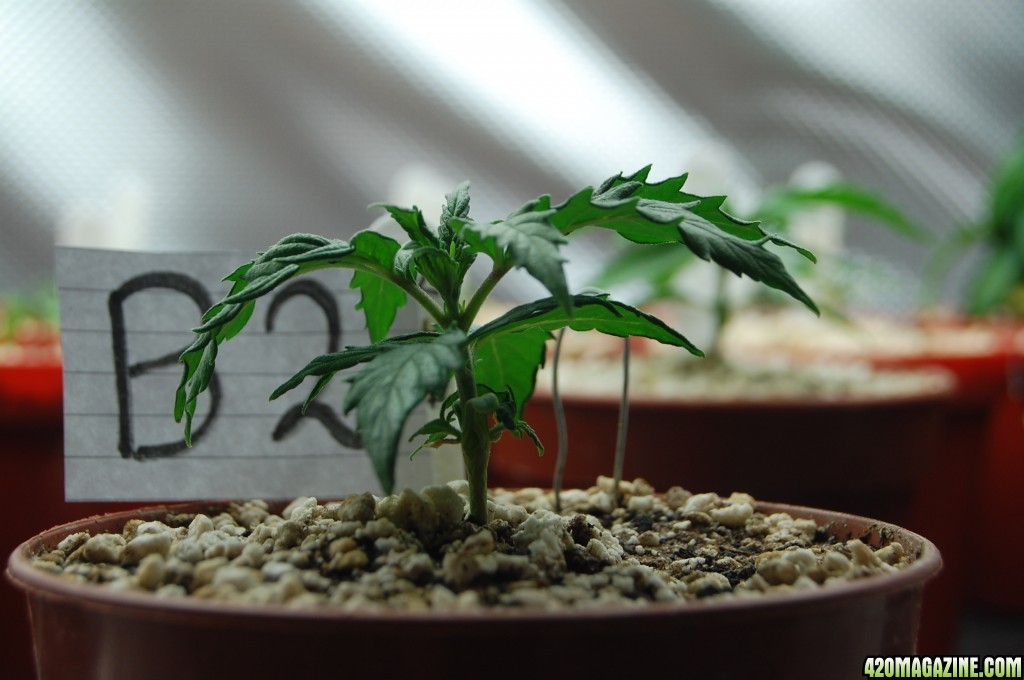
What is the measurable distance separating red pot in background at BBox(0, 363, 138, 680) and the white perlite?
72 centimetres

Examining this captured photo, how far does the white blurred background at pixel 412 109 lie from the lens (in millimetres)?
2238

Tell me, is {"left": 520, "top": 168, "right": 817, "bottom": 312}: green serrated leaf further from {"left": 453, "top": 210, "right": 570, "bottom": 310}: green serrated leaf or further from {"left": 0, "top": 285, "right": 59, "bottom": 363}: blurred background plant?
{"left": 0, "top": 285, "right": 59, "bottom": 363}: blurred background plant

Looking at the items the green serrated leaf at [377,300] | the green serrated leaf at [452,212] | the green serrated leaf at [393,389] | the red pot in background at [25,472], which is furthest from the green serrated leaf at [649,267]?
the green serrated leaf at [393,389]

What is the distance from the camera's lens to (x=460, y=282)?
542 mm

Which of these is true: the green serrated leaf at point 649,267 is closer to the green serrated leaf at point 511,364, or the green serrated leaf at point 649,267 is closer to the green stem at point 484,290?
the green serrated leaf at point 511,364

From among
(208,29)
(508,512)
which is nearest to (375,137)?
(208,29)

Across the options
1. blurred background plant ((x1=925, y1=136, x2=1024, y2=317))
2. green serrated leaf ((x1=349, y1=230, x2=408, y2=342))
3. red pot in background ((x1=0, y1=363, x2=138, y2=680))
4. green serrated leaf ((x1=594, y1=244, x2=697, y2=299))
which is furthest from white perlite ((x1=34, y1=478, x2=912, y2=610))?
blurred background plant ((x1=925, y1=136, x2=1024, y2=317))

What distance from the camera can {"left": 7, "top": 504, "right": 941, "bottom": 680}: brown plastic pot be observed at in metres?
0.38

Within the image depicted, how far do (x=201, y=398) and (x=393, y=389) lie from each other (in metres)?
0.38

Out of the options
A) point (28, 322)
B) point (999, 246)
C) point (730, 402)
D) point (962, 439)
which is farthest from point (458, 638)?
point (999, 246)

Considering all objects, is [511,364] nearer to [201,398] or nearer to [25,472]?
[201,398]

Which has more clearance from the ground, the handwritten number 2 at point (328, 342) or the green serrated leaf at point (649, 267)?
the green serrated leaf at point (649, 267)

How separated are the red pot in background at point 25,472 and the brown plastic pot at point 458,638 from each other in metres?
0.90

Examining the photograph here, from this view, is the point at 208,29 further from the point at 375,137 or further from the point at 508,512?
the point at 508,512
